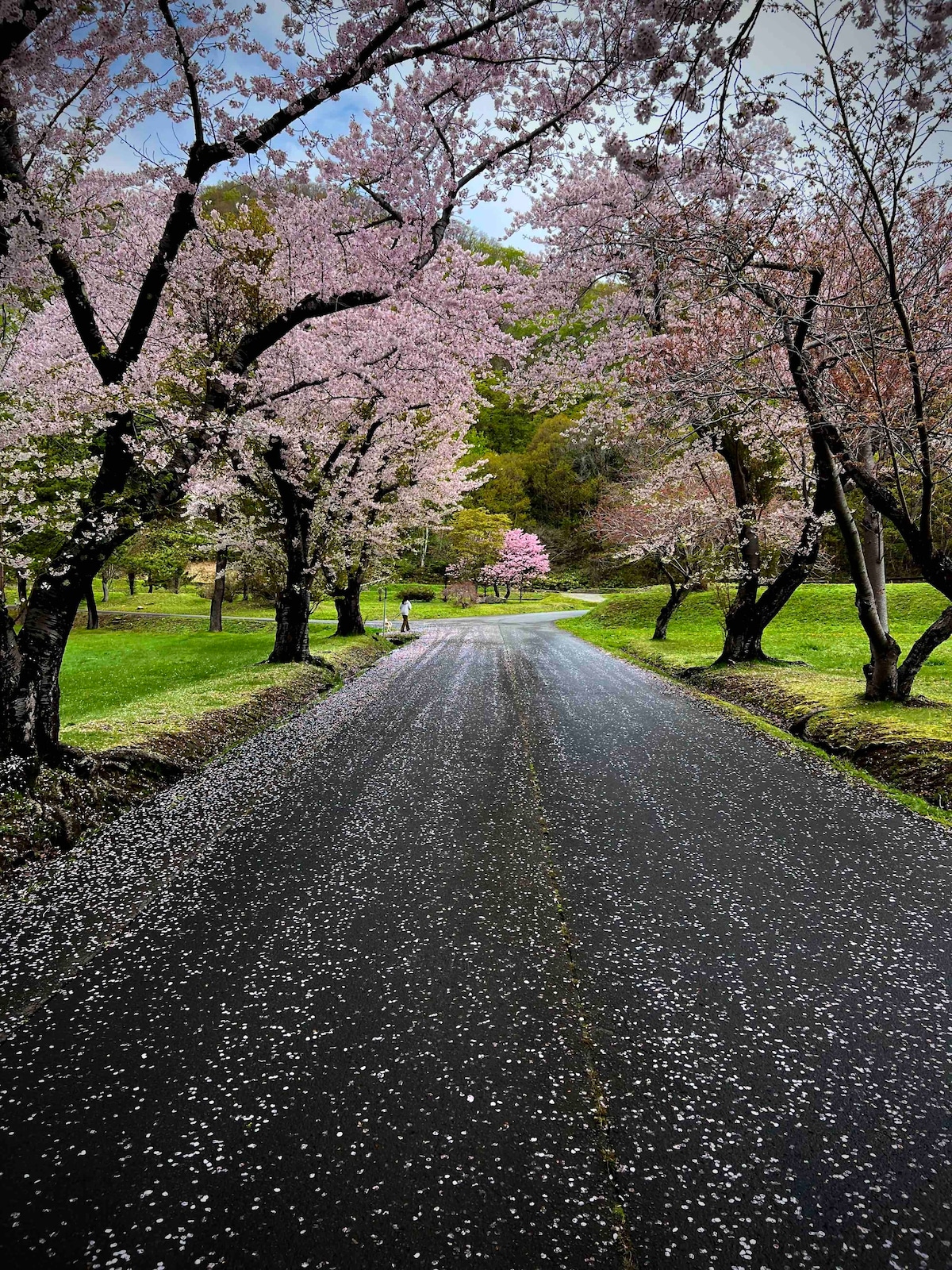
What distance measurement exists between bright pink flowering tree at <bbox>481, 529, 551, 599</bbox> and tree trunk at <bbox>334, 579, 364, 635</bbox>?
29.1 metres

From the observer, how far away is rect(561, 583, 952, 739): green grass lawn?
9047 millimetres

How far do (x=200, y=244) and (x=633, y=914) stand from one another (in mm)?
11688

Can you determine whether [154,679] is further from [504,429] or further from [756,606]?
[504,429]

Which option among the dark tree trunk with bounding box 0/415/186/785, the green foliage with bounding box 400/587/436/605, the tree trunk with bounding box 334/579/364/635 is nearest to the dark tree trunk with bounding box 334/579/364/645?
the tree trunk with bounding box 334/579/364/635

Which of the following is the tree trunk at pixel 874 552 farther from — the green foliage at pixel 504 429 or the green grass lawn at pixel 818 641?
the green foliage at pixel 504 429

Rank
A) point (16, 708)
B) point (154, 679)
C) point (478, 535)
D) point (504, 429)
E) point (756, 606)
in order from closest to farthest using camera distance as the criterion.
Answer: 1. point (16, 708)
2. point (756, 606)
3. point (154, 679)
4. point (478, 535)
5. point (504, 429)

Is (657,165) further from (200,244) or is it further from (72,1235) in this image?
(200,244)

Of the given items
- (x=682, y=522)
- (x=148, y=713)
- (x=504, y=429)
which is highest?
(x=504, y=429)

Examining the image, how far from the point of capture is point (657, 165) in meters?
4.96

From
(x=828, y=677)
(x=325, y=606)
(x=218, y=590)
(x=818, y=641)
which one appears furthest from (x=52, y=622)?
(x=325, y=606)

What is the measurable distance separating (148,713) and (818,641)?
63.7 feet

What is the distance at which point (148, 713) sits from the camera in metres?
9.19

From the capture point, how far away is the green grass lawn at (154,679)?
8312 mm

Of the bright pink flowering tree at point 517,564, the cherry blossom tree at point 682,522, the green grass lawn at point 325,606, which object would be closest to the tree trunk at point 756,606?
the cherry blossom tree at point 682,522
